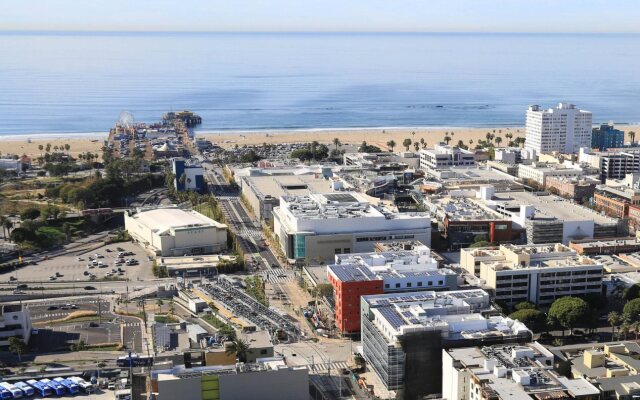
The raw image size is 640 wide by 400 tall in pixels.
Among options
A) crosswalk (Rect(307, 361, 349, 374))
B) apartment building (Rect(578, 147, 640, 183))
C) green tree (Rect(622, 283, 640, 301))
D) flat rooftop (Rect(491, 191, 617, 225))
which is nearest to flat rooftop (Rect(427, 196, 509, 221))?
flat rooftop (Rect(491, 191, 617, 225))

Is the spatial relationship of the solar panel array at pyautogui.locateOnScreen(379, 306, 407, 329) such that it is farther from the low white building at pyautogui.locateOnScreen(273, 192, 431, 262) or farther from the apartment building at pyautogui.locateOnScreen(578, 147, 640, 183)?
the apartment building at pyautogui.locateOnScreen(578, 147, 640, 183)

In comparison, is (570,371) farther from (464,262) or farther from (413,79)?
(413,79)

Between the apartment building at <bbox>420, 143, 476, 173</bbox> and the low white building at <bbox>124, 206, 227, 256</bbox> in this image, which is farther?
the apartment building at <bbox>420, 143, 476, 173</bbox>

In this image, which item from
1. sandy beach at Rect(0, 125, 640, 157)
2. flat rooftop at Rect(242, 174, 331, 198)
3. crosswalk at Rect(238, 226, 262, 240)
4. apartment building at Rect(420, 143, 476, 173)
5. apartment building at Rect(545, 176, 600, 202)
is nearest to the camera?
crosswalk at Rect(238, 226, 262, 240)

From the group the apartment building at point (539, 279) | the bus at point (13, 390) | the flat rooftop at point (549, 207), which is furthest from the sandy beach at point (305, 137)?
the bus at point (13, 390)

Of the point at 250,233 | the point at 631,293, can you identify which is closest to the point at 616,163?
the point at 631,293

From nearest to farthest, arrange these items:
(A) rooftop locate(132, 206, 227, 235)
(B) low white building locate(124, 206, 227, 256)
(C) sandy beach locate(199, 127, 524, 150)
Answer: (B) low white building locate(124, 206, 227, 256)
(A) rooftop locate(132, 206, 227, 235)
(C) sandy beach locate(199, 127, 524, 150)

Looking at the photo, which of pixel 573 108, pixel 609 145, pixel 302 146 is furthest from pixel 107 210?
pixel 609 145
